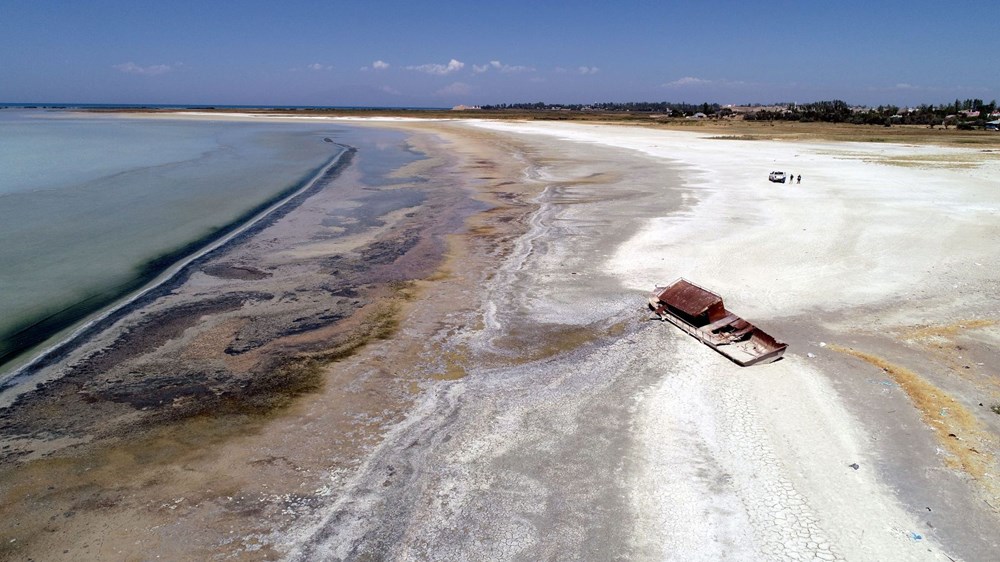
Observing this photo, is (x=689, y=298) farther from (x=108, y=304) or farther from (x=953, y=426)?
(x=108, y=304)

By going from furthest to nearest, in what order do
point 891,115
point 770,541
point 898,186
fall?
point 891,115
point 898,186
point 770,541

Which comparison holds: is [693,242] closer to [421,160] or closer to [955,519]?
[955,519]

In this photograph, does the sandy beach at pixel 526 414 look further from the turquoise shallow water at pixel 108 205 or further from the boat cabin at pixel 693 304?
the turquoise shallow water at pixel 108 205

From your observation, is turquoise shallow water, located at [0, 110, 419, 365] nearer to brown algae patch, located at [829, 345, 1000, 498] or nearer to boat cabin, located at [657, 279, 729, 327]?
boat cabin, located at [657, 279, 729, 327]

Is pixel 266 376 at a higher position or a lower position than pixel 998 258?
lower

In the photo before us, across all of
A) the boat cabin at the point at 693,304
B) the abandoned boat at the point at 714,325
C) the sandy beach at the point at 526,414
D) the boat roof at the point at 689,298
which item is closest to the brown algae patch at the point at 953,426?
the sandy beach at the point at 526,414

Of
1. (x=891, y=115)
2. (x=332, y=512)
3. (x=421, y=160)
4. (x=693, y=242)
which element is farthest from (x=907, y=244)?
(x=891, y=115)


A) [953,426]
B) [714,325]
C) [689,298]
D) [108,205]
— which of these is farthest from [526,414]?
[108,205]
